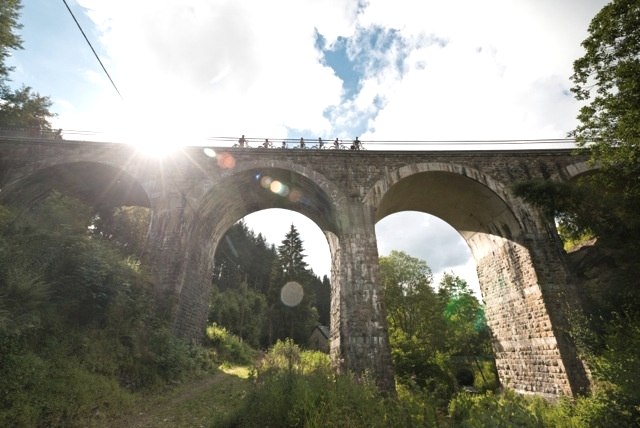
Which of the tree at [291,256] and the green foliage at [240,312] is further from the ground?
the tree at [291,256]

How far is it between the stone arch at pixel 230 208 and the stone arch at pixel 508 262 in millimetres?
2757

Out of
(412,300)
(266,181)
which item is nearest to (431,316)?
(412,300)

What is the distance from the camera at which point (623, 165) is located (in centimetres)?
952

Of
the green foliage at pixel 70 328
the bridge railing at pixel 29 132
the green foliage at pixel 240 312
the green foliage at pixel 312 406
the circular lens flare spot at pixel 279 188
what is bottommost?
the green foliage at pixel 312 406

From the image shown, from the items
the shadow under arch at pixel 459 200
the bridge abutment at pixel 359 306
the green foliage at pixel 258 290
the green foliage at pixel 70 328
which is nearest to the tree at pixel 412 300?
the shadow under arch at pixel 459 200

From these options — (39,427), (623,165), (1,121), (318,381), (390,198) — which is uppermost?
(1,121)

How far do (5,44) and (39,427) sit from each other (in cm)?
1580

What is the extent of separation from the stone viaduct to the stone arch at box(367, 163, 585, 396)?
0.05 meters

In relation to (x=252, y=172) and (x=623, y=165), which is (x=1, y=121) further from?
(x=623, y=165)

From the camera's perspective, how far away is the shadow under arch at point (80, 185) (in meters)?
14.7

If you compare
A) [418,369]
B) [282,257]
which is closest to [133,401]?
[418,369]

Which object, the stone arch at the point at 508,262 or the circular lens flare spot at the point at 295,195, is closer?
the stone arch at the point at 508,262

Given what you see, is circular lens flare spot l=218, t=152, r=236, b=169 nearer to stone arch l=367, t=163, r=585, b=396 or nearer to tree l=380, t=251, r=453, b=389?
stone arch l=367, t=163, r=585, b=396

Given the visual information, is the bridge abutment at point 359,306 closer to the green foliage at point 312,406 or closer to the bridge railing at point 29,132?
the green foliage at point 312,406
